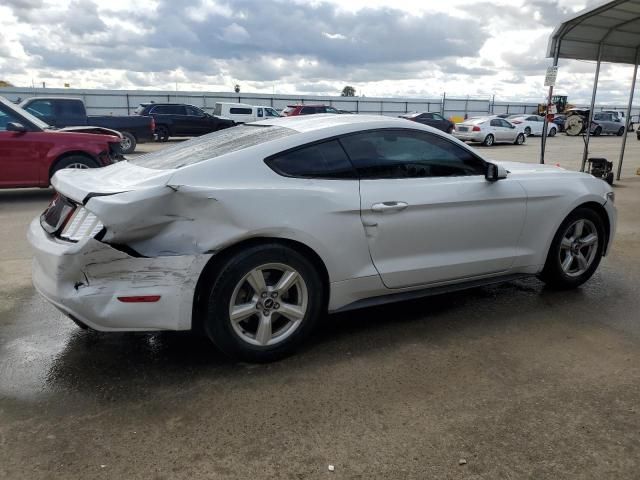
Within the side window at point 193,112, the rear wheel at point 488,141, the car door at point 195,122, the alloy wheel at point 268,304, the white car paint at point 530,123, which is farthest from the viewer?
the white car paint at point 530,123

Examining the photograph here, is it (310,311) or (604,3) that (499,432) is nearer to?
(310,311)

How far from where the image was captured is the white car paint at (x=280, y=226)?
3.06 metres

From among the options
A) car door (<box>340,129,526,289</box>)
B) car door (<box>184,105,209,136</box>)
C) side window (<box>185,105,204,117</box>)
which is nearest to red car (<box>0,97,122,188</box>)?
car door (<box>340,129,526,289</box>)

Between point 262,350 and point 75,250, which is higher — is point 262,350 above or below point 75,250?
below

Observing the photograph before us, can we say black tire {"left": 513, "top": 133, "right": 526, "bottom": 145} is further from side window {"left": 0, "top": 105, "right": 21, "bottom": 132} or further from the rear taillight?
the rear taillight

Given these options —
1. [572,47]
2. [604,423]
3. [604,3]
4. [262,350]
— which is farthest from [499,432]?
[572,47]

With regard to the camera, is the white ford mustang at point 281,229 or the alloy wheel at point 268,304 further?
the alloy wheel at point 268,304

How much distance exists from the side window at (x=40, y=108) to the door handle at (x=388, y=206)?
1594 cm

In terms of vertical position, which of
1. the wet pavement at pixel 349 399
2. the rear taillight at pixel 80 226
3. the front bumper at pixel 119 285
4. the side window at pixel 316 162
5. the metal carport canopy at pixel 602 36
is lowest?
the wet pavement at pixel 349 399

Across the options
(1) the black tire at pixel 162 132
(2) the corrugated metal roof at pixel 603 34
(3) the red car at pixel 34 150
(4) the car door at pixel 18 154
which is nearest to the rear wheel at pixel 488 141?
(2) the corrugated metal roof at pixel 603 34

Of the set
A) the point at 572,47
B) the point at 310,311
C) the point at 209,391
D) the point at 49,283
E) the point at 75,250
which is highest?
the point at 572,47

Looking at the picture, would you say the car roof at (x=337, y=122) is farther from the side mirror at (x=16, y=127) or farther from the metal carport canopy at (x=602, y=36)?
the metal carport canopy at (x=602, y=36)

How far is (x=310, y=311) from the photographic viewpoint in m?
3.50

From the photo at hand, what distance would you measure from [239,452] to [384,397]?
892 mm
